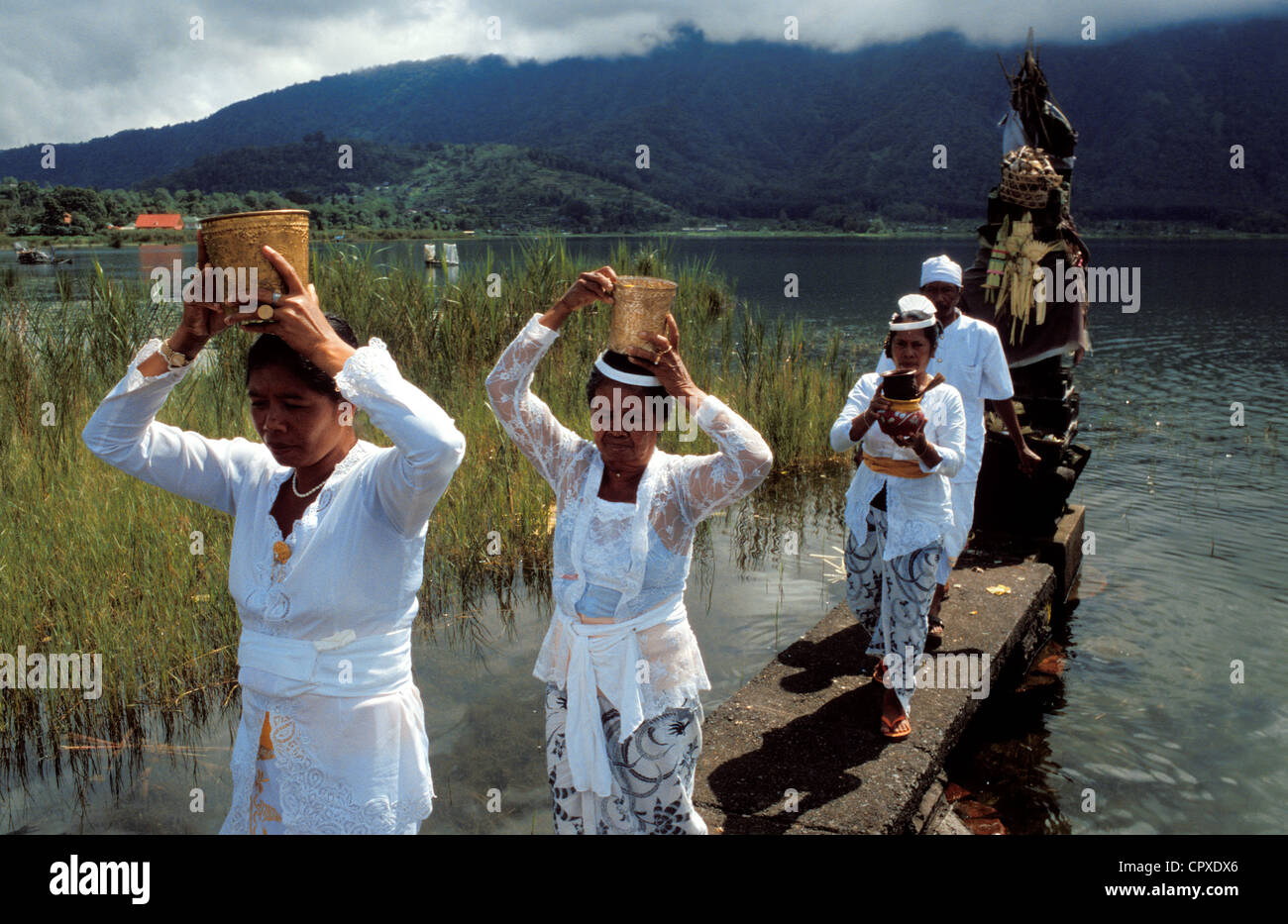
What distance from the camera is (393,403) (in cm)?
187

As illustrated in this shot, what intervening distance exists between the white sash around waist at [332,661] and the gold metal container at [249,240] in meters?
0.72

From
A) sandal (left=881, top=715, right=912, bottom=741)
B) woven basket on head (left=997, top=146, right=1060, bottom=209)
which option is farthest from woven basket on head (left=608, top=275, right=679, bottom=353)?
woven basket on head (left=997, top=146, right=1060, bottom=209)

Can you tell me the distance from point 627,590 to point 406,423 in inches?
36.6

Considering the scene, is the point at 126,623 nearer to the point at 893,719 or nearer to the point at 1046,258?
the point at 893,719

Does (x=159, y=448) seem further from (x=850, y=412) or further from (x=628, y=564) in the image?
(x=850, y=412)

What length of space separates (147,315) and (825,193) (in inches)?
5588

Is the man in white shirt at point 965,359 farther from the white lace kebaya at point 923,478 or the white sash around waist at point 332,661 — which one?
the white sash around waist at point 332,661

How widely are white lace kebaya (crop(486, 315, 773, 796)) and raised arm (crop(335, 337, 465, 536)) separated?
0.66 m

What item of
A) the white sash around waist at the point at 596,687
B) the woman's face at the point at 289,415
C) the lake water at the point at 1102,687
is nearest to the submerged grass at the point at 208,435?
the lake water at the point at 1102,687

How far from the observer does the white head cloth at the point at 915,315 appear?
415 centimetres

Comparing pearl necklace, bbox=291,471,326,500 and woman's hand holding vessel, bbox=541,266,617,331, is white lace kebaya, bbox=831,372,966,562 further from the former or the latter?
pearl necklace, bbox=291,471,326,500

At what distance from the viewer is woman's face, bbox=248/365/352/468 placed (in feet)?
6.77

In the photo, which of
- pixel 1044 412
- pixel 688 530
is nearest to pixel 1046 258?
pixel 1044 412

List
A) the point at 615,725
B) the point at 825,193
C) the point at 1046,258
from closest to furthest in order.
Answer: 1. the point at 615,725
2. the point at 1046,258
3. the point at 825,193
